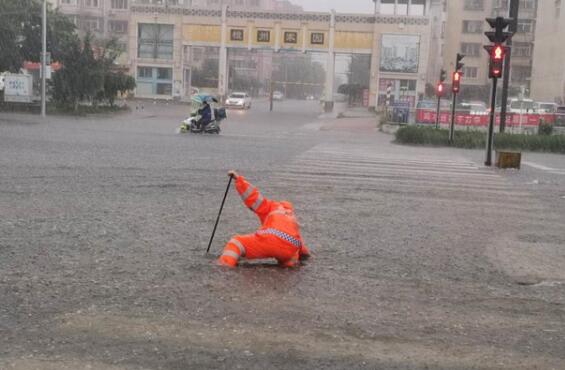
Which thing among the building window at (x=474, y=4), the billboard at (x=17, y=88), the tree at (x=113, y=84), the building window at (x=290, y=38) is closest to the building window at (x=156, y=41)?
the building window at (x=290, y=38)

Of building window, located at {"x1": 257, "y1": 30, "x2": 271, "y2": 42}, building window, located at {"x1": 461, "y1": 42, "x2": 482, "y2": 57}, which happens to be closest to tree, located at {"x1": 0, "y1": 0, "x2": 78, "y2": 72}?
building window, located at {"x1": 257, "y1": 30, "x2": 271, "y2": 42}

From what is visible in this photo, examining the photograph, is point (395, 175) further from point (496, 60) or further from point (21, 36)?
point (21, 36)

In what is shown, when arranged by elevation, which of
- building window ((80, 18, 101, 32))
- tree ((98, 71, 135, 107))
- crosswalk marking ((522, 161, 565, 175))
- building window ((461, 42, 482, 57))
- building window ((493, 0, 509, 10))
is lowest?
crosswalk marking ((522, 161, 565, 175))

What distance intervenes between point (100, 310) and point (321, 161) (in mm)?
13908

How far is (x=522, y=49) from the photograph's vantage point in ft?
305

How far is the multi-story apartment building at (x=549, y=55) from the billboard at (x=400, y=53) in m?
15.1

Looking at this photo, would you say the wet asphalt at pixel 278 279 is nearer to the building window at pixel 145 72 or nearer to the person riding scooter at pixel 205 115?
the person riding scooter at pixel 205 115

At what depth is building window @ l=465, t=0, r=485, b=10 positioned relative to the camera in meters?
91.2

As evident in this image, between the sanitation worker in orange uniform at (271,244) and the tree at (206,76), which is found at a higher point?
the tree at (206,76)

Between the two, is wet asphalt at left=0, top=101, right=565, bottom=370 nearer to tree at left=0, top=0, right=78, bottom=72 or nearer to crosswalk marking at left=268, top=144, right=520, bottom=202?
crosswalk marking at left=268, top=144, right=520, bottom=202

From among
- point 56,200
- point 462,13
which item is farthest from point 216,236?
point 462,13

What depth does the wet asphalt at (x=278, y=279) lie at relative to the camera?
4652 millimetres

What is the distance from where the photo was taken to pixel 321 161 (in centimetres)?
1895

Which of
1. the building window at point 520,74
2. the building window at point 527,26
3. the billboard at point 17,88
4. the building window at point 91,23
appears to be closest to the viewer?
the billboard at point 17,88
